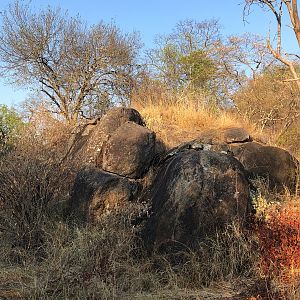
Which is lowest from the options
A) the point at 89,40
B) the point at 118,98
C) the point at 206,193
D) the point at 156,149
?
the point at 206,193

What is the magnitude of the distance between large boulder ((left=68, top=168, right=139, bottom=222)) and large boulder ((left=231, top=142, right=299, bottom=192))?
8.72ft

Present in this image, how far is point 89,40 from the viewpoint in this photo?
21672 mm

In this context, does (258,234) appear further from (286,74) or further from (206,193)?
(286,74)

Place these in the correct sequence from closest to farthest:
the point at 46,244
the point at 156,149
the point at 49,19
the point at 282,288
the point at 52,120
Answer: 1. the point at 282,288
2. the point at 46,244
3. the point at 156,149
4. the point at 52,120
5. the point at 49,19

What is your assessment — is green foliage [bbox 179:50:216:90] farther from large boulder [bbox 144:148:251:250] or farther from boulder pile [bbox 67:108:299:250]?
large boulder [bbox 144:148:251:250]

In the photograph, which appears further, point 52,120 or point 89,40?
point 89,40

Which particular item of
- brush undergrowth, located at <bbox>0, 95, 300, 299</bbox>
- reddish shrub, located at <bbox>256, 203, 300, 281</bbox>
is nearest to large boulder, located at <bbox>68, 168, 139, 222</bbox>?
brush undergrowth, located at <bbox>0, 95, 300, 299</bbox>

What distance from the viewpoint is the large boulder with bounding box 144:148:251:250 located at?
577 cm

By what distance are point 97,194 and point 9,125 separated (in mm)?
6229

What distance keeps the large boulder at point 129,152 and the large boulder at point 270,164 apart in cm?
199

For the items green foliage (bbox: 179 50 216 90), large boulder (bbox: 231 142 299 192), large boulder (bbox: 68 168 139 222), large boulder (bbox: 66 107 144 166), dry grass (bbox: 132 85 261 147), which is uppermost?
green foliage (bbox: 179 50 216 90)

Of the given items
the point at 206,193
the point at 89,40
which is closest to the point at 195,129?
the point at 206,193

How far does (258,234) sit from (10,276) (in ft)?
9.74

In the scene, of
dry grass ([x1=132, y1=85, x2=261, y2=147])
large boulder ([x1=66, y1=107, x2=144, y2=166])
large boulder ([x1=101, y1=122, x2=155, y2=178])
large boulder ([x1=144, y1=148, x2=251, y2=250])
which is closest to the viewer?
large boulder ([x1=144, y1=148, x2=251, y2=250])
